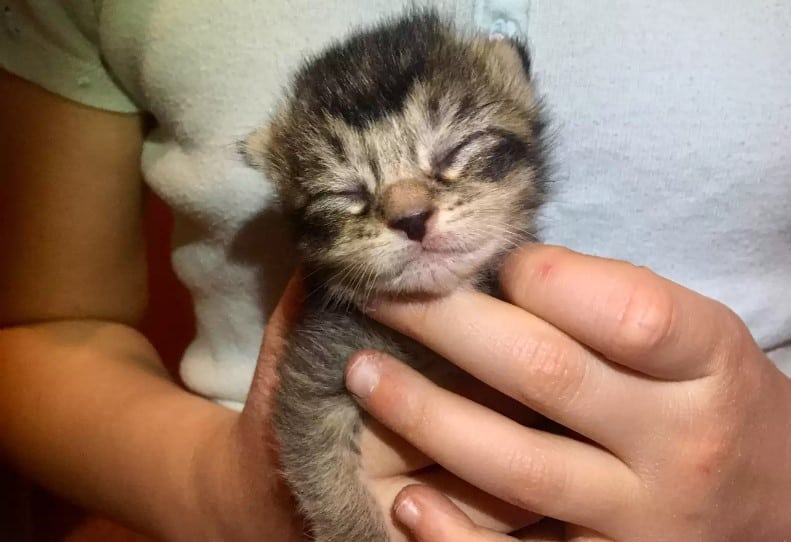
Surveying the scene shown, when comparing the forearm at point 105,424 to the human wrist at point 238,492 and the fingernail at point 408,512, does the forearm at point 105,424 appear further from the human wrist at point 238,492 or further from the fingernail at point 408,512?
the fingernail at point 408,512

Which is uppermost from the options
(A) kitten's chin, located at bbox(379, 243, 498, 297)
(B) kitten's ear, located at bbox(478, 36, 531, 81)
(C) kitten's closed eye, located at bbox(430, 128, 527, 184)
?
(B) kitten's ear, located at bbox(478, 36, 531, 81)

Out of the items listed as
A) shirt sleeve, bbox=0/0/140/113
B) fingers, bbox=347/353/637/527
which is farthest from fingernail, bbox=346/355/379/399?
shirt sleeve, bbox=0/0/140/113

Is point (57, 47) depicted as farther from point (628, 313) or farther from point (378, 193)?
point (628, 313)

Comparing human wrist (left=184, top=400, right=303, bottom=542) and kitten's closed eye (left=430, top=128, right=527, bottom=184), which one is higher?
kitten's closed eye (left=430, top=128, right=527, bottom=184)

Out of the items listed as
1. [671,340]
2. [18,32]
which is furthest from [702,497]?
[18,32]

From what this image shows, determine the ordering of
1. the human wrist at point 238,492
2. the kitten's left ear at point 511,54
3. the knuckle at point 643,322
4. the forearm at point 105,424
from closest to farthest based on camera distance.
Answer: the knuckle at point 643,322
the kitten's left ear at point 511,54
the human wrist at point 238,492
the forearm at point 105,424

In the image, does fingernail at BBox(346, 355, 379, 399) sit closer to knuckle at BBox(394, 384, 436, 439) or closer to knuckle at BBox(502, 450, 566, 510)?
knuckle at BBox(394, 384, 436, 439)

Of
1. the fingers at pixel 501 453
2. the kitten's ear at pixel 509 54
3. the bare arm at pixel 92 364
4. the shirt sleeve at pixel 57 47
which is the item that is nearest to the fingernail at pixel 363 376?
the fingers at pixel 501 453

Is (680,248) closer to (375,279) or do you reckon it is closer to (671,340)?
(671,340)
